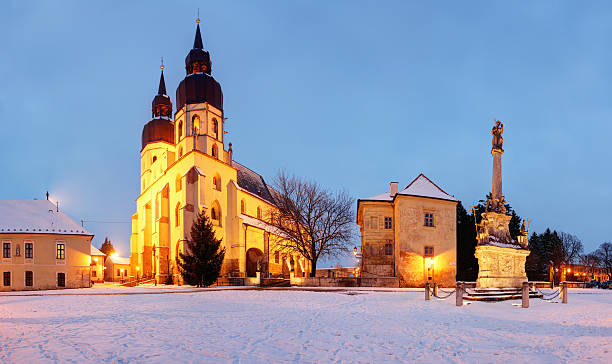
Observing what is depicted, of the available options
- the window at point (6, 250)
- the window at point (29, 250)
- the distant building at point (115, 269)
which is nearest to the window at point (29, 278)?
the window at point (29, 250)

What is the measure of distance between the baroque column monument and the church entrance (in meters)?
34.6

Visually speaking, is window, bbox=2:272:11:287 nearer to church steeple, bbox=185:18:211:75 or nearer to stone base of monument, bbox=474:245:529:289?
church steeple, bbox=185:18:211:75

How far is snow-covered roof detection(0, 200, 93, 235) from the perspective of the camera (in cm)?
4150

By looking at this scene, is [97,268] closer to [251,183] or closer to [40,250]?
[251,183]

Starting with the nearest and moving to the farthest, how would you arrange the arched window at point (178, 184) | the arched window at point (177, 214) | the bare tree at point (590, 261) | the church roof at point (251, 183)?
the arched window at point (177, 214)
the arched window at point (178, 184)
the church roof at point (251, 183)
the bare tree at point (590, 261)

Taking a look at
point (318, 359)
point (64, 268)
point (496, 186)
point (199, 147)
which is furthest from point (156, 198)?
point (318, 359)

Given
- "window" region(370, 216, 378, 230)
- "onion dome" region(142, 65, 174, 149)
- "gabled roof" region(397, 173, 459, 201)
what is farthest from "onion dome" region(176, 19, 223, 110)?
"gabled roof" region(397, 173, 459, 201)

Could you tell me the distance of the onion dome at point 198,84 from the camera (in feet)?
161

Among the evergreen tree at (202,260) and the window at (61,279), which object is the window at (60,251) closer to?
the window at (61,279)

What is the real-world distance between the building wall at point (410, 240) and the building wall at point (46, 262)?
Answer: 26383 millimetres

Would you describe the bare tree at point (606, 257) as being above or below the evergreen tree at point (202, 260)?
below

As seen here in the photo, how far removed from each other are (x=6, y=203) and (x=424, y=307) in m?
43.7

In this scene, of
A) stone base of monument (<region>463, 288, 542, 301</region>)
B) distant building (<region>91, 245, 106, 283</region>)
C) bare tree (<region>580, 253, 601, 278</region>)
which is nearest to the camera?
stone base of monument (<region>463, 288, 542, 301</region>)

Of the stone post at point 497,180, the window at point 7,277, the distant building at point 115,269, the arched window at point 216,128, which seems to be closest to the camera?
the stone post at point 497,180
